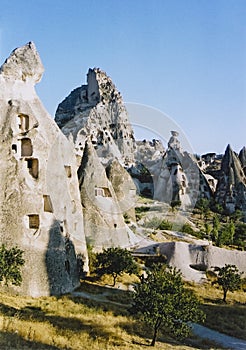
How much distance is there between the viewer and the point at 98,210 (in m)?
35.6

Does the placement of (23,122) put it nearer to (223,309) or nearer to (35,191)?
(35,191)

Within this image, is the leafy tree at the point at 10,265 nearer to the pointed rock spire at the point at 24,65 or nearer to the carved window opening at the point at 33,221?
the carved window opening at the point at 33,221

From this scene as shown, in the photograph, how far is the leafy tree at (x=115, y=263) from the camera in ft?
92.6

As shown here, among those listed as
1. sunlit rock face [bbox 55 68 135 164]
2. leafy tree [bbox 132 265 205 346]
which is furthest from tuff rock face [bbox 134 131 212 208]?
leafy tree [bbox 132 265 205 346]

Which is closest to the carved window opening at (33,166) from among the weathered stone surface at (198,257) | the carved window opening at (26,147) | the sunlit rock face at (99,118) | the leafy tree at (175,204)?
the carved window opening at (26,147)

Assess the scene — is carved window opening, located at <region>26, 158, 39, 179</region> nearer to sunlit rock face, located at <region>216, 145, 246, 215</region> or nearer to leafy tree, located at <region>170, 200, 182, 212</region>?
leafy tree, located at <region>170, 200, 182, 212</region>

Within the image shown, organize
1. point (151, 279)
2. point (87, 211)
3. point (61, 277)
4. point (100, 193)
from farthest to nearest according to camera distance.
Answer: point (100, 193), point (87, 211), point (61, 277), point (151, 279)

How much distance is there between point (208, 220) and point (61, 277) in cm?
4717

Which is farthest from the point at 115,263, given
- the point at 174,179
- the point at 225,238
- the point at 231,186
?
the point at 231,186

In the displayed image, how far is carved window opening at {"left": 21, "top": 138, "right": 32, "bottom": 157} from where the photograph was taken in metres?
25.4

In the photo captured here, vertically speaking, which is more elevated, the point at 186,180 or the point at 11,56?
the point at 11,56

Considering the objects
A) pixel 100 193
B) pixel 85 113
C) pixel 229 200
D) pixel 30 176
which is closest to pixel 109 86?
pixel 85 113

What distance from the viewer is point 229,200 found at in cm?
7838

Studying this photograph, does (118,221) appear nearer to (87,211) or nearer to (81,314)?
(87,211)
